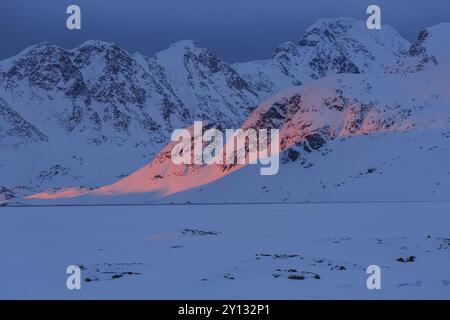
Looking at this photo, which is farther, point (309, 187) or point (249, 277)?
point (309, 187)

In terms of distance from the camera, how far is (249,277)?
2888 centimetres

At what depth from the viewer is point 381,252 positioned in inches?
1565

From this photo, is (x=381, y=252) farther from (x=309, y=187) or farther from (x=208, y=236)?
(x=309, y=187)

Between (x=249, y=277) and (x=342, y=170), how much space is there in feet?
548

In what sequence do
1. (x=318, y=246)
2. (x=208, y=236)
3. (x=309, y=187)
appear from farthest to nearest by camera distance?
(x=309, y=187), (x=208, y=236), (x=318, y=246)

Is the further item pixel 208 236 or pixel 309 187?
pixel 309 187

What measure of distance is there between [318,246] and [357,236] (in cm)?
926

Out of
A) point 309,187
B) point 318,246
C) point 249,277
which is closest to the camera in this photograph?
point 249,277

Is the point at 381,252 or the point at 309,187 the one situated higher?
the point at 309,187
